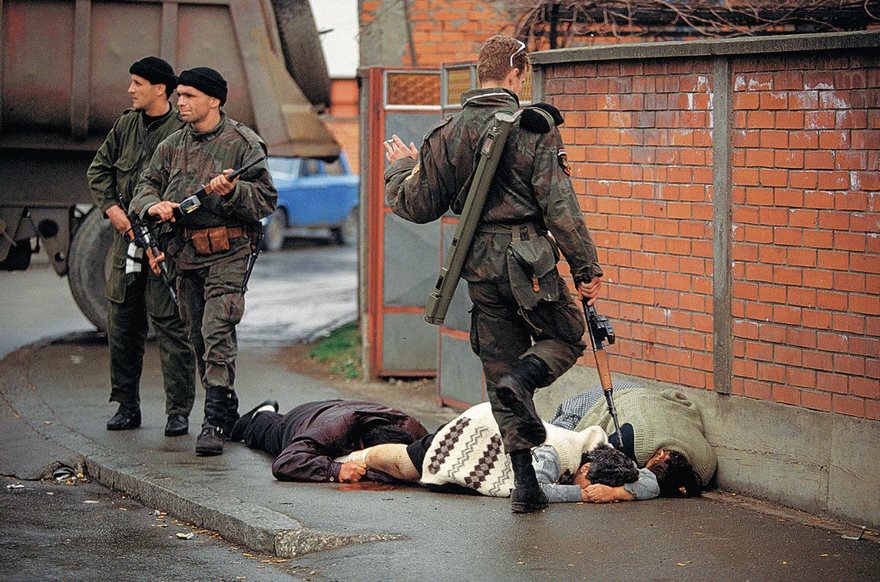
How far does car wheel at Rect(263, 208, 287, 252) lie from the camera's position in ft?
70.3

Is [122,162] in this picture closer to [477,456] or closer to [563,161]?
[477,456]

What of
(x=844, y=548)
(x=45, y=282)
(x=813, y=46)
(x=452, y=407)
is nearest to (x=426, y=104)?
(x=452, y=407)

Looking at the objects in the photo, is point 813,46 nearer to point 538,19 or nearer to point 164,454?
point 538,19

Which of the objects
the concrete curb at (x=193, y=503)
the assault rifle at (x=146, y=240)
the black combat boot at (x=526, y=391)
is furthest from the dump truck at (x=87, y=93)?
the black combat boot at (x=526, y=391)

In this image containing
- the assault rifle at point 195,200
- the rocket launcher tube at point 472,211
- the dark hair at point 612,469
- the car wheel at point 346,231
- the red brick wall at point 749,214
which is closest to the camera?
the rocket launcher tube at point 472,211

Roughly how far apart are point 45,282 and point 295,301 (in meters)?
3.36

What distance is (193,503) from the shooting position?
5652mm

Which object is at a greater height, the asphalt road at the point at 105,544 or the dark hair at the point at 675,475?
the dark hair at the point at 675,475

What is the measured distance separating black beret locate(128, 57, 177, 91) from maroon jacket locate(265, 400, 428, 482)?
1.98 m

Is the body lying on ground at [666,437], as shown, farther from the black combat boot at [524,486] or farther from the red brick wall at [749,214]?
the black combat boot at [524,486]

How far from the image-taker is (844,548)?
193 inches

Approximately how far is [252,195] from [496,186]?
5.57 ft

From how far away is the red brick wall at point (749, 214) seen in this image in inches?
209

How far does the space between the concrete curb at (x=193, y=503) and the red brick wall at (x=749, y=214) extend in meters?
1.85
